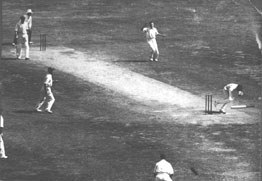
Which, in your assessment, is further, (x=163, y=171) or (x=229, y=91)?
(x=229, y=91)

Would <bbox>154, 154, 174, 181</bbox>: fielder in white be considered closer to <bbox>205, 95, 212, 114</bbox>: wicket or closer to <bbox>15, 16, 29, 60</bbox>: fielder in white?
<bbox>205, 95, 212, 114</bbox>: wicket

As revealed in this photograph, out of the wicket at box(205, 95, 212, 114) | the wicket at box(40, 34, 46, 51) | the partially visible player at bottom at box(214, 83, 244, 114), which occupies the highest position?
the wicket at box(40, 34, 46, 51)

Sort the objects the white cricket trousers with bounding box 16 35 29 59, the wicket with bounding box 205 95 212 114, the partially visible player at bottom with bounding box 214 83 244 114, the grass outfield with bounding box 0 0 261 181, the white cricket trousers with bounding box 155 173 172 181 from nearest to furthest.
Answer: the white cricket trousers with bounding box 155 173 172 181, the grass outfield with bounding box 0 0 261 181, the partially visible player at bottom with bounding box 214 83 244 114, the wicket with bounding box 205 95 212 114, the white cricket trousers with bounding box 16 35 29 59

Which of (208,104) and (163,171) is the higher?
(208,104)

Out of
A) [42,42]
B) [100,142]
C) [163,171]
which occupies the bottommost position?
[100,142]

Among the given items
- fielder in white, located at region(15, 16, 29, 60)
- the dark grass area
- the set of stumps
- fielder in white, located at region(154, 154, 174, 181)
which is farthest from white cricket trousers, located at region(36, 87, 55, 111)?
fielder in white, located at region(154, 154, 174, 181)

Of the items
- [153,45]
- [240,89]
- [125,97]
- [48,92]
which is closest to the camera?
[48,92]

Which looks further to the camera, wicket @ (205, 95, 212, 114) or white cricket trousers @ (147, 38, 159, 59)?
white cricket trousers @ (147, 38, 159, 59)

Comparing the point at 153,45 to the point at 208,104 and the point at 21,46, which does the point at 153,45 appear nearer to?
the point at 21,46

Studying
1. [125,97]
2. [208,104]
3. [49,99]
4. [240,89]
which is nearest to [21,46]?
[125,97]
